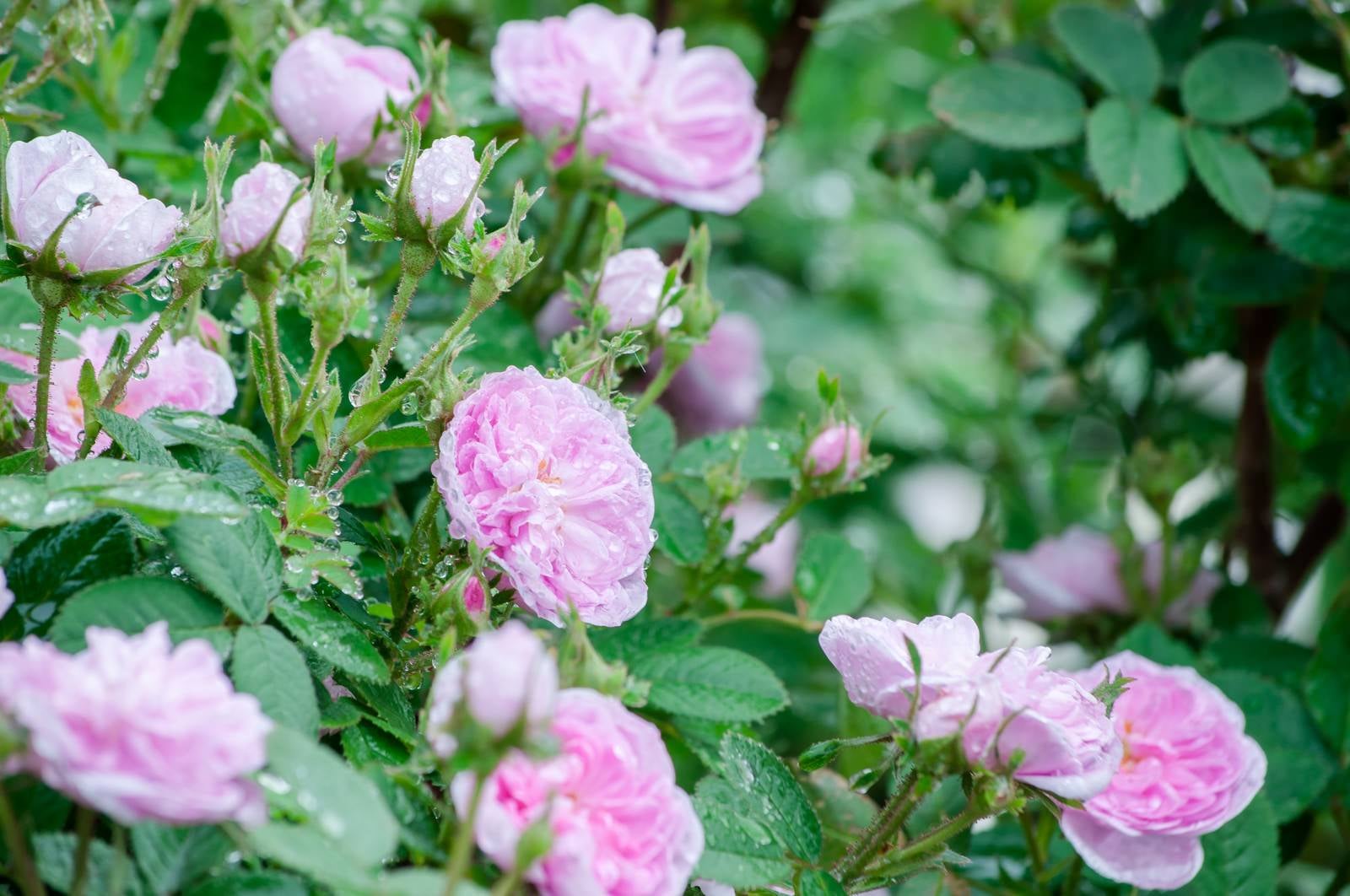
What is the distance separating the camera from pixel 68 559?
20.6 inches

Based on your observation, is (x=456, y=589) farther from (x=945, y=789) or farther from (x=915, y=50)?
(x=915, y=50)

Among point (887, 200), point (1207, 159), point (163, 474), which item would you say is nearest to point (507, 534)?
point (163, 474)

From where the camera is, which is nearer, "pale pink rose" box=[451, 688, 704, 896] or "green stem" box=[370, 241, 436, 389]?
"pale pink rose" box=[451, 688, 704, 896]

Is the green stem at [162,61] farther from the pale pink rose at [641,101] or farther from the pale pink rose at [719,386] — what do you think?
the pale pink rose at [719,386]

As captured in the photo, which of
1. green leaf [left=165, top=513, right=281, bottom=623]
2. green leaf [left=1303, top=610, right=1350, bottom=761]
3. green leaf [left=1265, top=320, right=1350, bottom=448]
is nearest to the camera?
green leaf [left=165, top=513, right=281, bottom=623]

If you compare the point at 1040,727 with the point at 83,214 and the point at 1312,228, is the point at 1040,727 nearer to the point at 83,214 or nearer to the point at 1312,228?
the point at 83,214

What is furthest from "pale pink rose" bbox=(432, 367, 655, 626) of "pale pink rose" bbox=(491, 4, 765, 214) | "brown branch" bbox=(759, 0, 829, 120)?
"brown branch" bbox=(759, 0, 829, 120)

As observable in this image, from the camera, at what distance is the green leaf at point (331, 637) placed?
0.49 metres

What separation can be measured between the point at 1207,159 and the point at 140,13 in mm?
820

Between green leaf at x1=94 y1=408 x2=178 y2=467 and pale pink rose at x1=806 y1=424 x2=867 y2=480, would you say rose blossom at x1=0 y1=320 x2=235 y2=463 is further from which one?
pale pink rose at x1=806 y1=424 x2=867 y2=480

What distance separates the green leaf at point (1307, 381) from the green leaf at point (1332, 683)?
14 centimetres

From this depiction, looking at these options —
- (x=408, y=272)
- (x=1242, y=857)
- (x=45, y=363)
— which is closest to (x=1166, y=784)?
(x=1242, y=857)

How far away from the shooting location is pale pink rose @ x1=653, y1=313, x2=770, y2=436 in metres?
1.18

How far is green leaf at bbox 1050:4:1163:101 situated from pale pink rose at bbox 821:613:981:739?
0.58m
